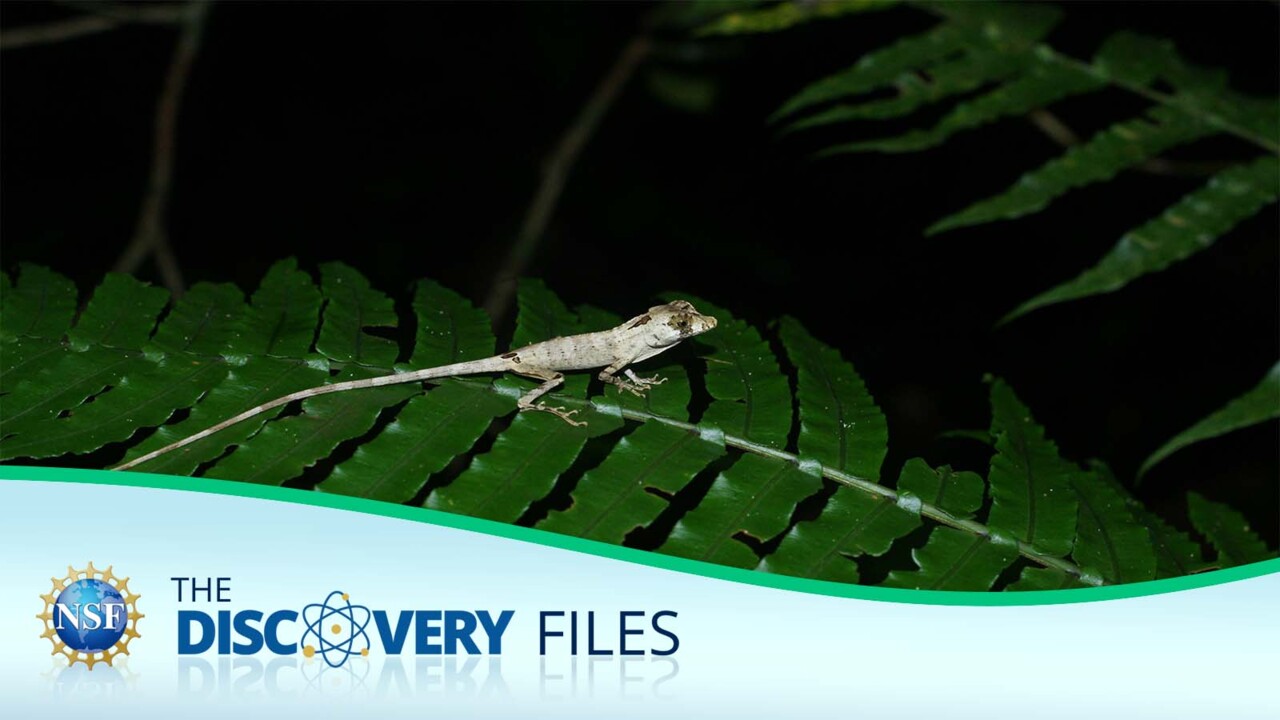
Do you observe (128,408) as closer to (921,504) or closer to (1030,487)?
(921,504)

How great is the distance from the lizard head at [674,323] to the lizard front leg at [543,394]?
0.46 meters

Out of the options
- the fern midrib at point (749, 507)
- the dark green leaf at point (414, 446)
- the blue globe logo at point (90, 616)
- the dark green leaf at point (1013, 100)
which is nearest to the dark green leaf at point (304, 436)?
the dark green leaf at point (414, 446)

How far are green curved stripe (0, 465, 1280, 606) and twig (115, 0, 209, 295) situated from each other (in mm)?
3508

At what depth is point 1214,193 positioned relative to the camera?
398cm

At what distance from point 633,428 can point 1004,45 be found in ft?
8.02

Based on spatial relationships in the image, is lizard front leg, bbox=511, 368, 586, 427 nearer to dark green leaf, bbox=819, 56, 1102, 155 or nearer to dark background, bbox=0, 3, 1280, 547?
dark green leaf, bbox=819, 56, 1102, 155

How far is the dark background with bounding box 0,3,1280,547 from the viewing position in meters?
5.79

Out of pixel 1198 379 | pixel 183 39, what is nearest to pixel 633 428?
pixel 1198 379

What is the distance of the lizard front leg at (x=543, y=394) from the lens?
3.05 meters

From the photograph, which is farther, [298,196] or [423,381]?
[298,196]

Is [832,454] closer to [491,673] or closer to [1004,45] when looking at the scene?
[491,673]

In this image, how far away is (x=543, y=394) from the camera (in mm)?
3250

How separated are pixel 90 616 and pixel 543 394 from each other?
134cm

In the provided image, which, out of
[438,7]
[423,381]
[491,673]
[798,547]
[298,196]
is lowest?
[491,673]
